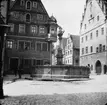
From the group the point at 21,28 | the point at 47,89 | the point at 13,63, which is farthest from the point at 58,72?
the point at 21,28

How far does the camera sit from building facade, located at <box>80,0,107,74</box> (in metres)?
32.3

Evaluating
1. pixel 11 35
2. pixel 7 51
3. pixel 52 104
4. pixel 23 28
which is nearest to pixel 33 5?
pixel 23 28

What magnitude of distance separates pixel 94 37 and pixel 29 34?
14.8 metres

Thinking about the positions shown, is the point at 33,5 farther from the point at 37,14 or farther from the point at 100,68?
the point at 100,68

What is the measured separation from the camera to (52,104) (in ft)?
19.2

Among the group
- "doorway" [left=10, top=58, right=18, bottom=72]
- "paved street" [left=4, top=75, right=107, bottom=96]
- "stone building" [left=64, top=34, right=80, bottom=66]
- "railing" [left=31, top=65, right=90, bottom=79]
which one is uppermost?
"stone building" [left=64, top=34, right=80, bottom=66]

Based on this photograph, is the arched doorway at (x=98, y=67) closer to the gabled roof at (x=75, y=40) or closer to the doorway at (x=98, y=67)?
the doorway at (x=98, y=67)

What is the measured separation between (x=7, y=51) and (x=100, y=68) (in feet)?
61.2

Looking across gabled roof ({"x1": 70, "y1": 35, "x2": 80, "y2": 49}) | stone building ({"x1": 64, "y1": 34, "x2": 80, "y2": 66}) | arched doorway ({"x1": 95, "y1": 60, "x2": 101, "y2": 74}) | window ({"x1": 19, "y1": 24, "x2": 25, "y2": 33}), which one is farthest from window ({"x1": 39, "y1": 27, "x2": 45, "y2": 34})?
gabled roof ({"x1": 70, "y1": 35, "x2": 80, "y2": 49})

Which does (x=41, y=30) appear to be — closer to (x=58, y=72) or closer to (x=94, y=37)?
(x=94, y=37)

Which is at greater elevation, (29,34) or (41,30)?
(41,30)

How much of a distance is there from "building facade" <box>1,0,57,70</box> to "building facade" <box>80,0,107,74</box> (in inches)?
392

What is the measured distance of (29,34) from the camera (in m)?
30.3

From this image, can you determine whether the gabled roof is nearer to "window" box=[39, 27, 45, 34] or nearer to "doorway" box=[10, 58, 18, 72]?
"window" box=[39, 27, 45, 34]
